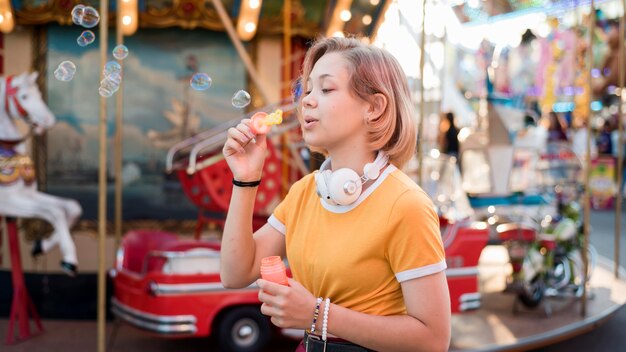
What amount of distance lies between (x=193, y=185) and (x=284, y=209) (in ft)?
12.1

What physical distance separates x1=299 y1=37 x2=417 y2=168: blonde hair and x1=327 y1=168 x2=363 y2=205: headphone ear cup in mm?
132

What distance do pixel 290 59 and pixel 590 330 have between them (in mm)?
3696

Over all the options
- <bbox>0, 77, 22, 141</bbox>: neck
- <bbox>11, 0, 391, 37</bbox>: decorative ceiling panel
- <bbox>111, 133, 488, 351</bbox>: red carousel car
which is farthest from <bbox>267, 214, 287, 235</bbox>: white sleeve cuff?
<bbox>11, 0, 391, 37</bbox>: decorative ceiling panel

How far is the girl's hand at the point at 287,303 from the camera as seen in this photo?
1377 mm

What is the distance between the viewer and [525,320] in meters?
5.65

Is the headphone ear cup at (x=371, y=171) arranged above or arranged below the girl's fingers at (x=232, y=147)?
below

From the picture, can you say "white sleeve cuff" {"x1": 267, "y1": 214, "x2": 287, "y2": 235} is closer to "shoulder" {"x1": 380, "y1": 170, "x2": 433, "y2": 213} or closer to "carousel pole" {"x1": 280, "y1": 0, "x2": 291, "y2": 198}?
"shoulder" {"x1": 380, "y1": 170, "x2": 433, "y2": 213}

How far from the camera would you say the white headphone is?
→ 148cm

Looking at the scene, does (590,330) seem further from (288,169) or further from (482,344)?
(288,169)

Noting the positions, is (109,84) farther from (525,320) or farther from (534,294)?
(534,294)

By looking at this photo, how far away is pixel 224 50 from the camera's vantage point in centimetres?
704

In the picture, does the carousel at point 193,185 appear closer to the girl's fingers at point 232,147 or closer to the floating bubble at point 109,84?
the floating bubble at point 109,84

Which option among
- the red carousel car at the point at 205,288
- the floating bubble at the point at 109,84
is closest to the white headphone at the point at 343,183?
the floating bubble at the point at 109,84

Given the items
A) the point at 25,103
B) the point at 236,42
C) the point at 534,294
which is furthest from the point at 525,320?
the point at 25,103
